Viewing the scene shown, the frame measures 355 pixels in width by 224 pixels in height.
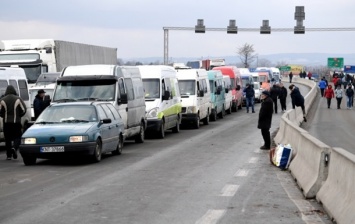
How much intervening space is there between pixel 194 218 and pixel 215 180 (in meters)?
4.10

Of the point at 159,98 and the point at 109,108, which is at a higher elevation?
the point at 109,108

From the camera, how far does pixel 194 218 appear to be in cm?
936

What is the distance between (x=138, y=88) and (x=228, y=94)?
19.5 metres

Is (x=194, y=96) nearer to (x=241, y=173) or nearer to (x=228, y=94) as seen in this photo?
(x=228, y=94)

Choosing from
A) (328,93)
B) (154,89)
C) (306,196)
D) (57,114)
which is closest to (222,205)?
(306,196)

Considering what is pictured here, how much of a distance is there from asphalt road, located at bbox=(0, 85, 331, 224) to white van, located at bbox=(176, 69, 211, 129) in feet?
35.4

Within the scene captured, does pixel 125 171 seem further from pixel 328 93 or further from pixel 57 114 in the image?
pixel 328 93

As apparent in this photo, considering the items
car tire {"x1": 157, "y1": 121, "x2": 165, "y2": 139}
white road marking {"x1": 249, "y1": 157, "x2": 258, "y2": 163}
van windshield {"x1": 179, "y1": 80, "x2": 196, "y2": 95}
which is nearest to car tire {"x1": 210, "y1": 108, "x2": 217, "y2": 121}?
van windshield {"x1": 179, "y1": 80, "x2": 196, "y2": 95}

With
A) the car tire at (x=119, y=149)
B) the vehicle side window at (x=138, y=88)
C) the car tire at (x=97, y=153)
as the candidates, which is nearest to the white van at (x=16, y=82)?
the vehicle side window at (x=138, y=88)

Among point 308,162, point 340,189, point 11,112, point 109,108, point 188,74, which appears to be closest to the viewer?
point 340,189

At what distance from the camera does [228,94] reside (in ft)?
140

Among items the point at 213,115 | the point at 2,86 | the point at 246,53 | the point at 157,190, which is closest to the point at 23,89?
the point at 2,86

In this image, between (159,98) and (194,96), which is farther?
(194,96)

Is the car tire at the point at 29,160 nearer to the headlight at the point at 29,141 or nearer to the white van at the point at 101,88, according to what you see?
the headlight at the point at 29,141
